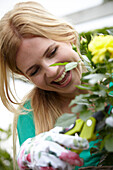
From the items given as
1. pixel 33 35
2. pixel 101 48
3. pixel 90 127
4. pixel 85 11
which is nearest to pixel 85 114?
pixel 90 127

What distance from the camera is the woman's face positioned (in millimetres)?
1058

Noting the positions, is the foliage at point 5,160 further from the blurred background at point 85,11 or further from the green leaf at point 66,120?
the blurred background at point 85,11

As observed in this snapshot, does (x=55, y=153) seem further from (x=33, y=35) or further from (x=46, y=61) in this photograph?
(x=33, y=35)

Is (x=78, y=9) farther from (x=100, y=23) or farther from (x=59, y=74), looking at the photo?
(x=59, y=74)

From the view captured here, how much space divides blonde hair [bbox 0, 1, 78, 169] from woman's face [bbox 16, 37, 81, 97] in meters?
0.04

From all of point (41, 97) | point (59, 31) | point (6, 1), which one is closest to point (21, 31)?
point (59, 31)

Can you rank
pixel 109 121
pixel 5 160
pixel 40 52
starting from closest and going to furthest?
pixel 5 160 → pixel 109 121 → pixel 40 52

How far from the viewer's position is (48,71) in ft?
3.48

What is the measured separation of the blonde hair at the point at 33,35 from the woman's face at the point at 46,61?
39 mm

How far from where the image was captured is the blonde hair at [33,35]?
3.69ft

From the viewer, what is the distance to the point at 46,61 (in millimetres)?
1057

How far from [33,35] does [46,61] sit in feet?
0.46

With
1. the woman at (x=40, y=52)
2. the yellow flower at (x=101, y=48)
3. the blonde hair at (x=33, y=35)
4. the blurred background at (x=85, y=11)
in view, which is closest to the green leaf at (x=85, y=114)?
the yellow flower at (x=101, y=48)

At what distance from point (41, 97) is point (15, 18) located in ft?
1.48
